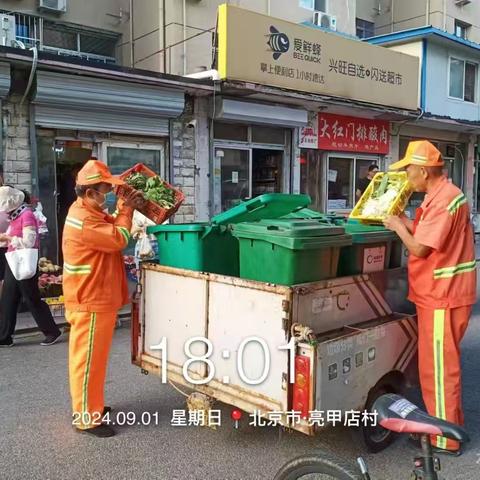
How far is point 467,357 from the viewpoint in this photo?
18.2 ft

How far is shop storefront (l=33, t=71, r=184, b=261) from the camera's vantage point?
8258 mm

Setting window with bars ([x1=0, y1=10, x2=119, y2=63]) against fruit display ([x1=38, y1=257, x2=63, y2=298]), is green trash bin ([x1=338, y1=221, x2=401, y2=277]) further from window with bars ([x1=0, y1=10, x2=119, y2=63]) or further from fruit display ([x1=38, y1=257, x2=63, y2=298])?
window with bars ([x1=0, y1=10, x2=119, y2=63])

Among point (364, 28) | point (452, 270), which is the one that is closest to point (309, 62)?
point (452, 270)

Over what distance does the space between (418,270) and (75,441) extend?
99.8 inches

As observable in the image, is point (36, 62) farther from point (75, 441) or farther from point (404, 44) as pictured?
point (404, 44)

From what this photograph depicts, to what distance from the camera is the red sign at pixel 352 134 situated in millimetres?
12406

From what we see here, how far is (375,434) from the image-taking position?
11.6 ft

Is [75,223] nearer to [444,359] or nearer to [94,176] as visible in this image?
[94,176]

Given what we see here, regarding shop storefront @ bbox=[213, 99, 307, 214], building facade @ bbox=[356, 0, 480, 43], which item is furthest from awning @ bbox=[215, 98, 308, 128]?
building facade @ bbox=[356, 0, 480, 43]

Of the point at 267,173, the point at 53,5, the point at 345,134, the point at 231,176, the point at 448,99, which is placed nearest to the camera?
the point at 231,176

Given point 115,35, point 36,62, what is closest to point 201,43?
point 115,35

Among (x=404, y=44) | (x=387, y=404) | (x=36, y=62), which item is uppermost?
(x=404, y=44)

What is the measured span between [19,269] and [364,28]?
62.8ft
